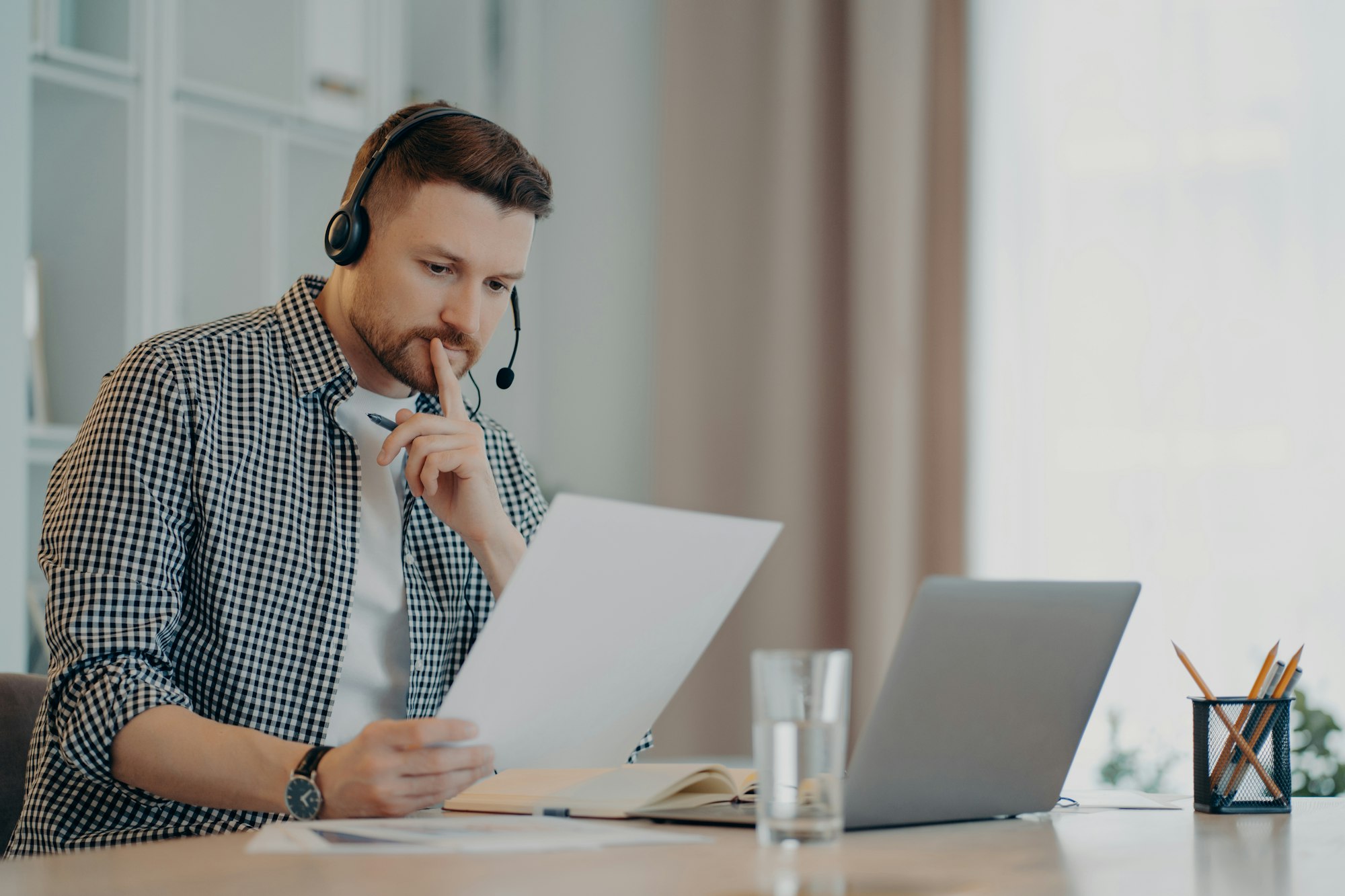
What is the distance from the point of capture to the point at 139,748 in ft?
3.49

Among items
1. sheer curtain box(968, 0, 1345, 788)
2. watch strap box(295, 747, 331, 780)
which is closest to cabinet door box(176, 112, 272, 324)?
sheer curtain box(968, 0, 1345, 788)

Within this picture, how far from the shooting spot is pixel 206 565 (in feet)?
4.01

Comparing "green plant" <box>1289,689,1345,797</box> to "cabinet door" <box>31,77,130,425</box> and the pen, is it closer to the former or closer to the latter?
the pen

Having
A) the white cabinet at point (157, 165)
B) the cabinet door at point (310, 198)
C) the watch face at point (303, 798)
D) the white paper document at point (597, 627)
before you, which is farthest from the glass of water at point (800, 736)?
the cabinet door at point (310, 198)

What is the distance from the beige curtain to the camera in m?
2.64

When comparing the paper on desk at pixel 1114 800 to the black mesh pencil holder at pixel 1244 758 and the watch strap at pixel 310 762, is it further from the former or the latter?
the watch strap at pixel 310 762

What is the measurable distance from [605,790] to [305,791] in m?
0.21

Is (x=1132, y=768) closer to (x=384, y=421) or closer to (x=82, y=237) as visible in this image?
(x=384, y=421)

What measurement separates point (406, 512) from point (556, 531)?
0.54 metres

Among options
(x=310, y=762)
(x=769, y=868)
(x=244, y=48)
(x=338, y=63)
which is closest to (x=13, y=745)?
(x=310, y=762)

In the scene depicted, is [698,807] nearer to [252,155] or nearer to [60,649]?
[60,649]

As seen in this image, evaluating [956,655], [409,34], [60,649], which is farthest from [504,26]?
[956,655]

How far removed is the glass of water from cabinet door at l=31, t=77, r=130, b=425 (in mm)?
1714

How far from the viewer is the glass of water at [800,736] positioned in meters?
0.77
